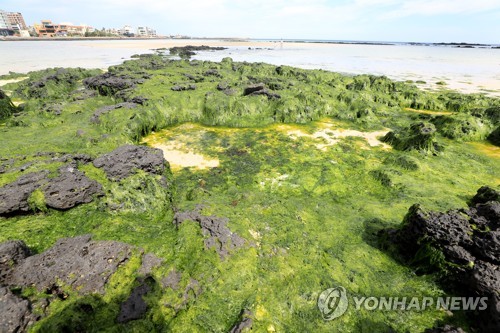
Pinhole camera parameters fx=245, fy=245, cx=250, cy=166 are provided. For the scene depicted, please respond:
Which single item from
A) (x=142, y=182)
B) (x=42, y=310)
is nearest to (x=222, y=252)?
(x=42, y=310)

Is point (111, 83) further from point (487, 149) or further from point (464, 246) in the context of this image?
point (487, 149)

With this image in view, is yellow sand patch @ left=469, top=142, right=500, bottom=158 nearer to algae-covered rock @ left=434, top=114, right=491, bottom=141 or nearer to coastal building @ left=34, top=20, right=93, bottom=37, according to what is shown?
algae-covered rock @ left=434, top=114, right=491, bottom=141

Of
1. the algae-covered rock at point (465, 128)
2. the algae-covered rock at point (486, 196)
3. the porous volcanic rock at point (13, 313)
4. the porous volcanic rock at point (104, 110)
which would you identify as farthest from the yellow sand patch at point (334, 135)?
the porous volcanic rock at point (13, 313)

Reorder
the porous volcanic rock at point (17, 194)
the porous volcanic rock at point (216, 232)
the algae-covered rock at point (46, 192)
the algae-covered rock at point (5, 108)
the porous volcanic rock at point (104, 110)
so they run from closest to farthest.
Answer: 1. the porous volcanic rock at point (216, 232)
2. the porous volcanic rock at point (17, 194)
3. the algae-covered rock at point (46, 192)
4. the porous volcanic rock at point (104, 110)
5. the algae-covered rock at point (5, 108)

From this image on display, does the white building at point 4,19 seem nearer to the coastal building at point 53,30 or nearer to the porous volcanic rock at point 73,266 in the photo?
the coastal building at point 53,30

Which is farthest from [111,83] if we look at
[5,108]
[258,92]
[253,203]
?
[253,203]

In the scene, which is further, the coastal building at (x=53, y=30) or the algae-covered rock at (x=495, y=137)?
the coastal building at (x=53, y=30)
